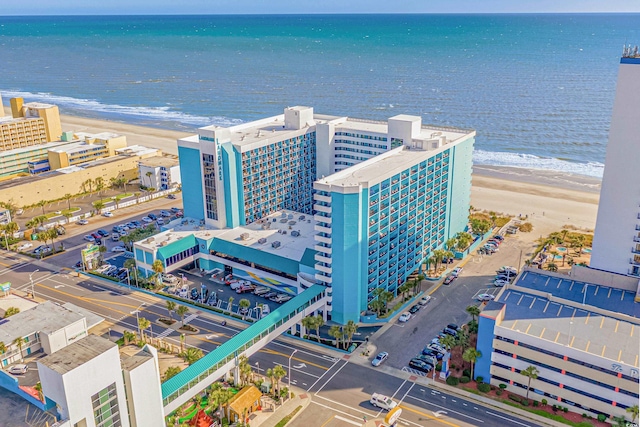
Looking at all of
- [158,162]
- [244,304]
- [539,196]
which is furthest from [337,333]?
[158,162]

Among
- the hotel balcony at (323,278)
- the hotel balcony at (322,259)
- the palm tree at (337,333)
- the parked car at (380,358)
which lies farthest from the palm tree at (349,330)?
the hotel balcony at (322,259)

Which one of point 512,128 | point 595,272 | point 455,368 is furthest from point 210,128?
point 512,128

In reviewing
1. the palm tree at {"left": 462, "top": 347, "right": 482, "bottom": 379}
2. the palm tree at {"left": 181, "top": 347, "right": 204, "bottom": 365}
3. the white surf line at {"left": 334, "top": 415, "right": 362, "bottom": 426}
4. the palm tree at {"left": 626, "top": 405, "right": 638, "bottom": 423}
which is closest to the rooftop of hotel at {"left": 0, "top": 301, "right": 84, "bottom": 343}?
the palm tree at {"left": 181, "top": 347, "right": 204, "bottom": 365}

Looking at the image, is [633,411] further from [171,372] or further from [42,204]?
[42,204]

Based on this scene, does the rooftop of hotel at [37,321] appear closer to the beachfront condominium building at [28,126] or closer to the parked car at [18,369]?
the parked car at [18,369]

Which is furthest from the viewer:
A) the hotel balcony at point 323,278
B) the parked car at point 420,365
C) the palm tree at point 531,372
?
the hotel balcony at point 323,278

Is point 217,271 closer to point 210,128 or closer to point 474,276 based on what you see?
point 210,128

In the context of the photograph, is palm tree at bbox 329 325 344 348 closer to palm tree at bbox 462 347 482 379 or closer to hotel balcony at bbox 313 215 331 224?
hotel balcony at bbox 313 215 331 224
